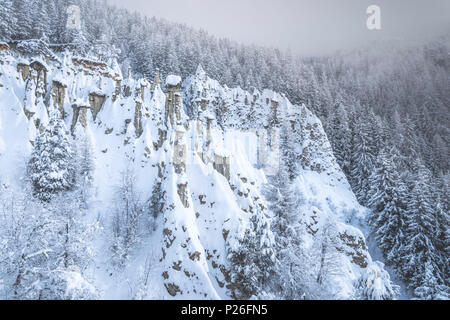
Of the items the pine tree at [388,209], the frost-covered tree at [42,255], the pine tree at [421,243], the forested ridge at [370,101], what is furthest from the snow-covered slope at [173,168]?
the forested ridge at [370,101]

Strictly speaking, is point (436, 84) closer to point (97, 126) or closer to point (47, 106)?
point (97, 126)

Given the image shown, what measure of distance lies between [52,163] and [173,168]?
14431 millimetres

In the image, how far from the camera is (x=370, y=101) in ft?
267

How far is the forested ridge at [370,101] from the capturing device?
30097mm

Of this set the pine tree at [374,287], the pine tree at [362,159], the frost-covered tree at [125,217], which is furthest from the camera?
the pine tree at [362,159]

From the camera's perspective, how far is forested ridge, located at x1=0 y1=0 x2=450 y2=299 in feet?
98.7

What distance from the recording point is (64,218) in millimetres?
21656

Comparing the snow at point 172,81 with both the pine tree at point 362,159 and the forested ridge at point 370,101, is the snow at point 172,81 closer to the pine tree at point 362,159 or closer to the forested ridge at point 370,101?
the forested ridge at point 370,101

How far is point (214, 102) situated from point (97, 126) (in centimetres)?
2690

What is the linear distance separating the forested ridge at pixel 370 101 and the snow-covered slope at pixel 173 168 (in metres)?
5.41
